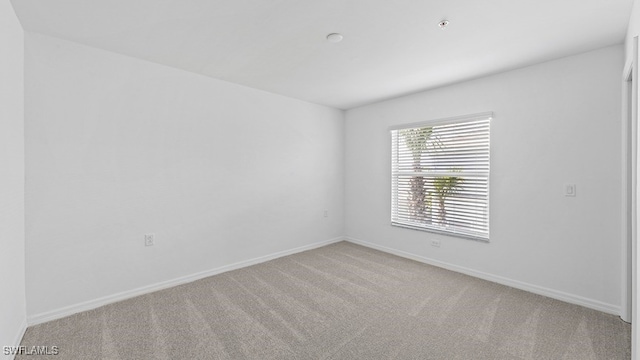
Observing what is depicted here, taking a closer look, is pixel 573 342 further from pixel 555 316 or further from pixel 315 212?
pixel 315 212

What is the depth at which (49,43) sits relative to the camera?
2221 millimetres

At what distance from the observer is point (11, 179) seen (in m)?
1.82

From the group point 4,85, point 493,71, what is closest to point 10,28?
point 4,85

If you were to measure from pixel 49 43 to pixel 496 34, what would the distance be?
12.0 ft

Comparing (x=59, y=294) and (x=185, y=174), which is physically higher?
(x=185, y=174)

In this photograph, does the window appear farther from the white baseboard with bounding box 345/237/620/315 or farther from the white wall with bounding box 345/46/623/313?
the white baseboard with bounding box 345/237/620/315

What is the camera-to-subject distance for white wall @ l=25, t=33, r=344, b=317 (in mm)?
2229

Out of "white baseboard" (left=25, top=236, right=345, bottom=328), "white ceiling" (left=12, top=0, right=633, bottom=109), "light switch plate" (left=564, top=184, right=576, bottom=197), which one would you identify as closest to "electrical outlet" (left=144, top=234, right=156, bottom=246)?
"white baseboard" (left=25, top=236, right=345, bottom=328)

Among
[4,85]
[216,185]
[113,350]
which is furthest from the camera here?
[216,185]

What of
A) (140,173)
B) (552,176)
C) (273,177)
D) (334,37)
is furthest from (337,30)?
(552,176)

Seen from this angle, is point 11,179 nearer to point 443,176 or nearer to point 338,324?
point 338,324

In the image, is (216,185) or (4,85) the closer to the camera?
(4,85)

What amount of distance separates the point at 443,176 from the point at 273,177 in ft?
7.58

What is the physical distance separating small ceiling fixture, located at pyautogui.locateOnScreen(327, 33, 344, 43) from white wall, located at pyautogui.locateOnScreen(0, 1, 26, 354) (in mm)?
2114
